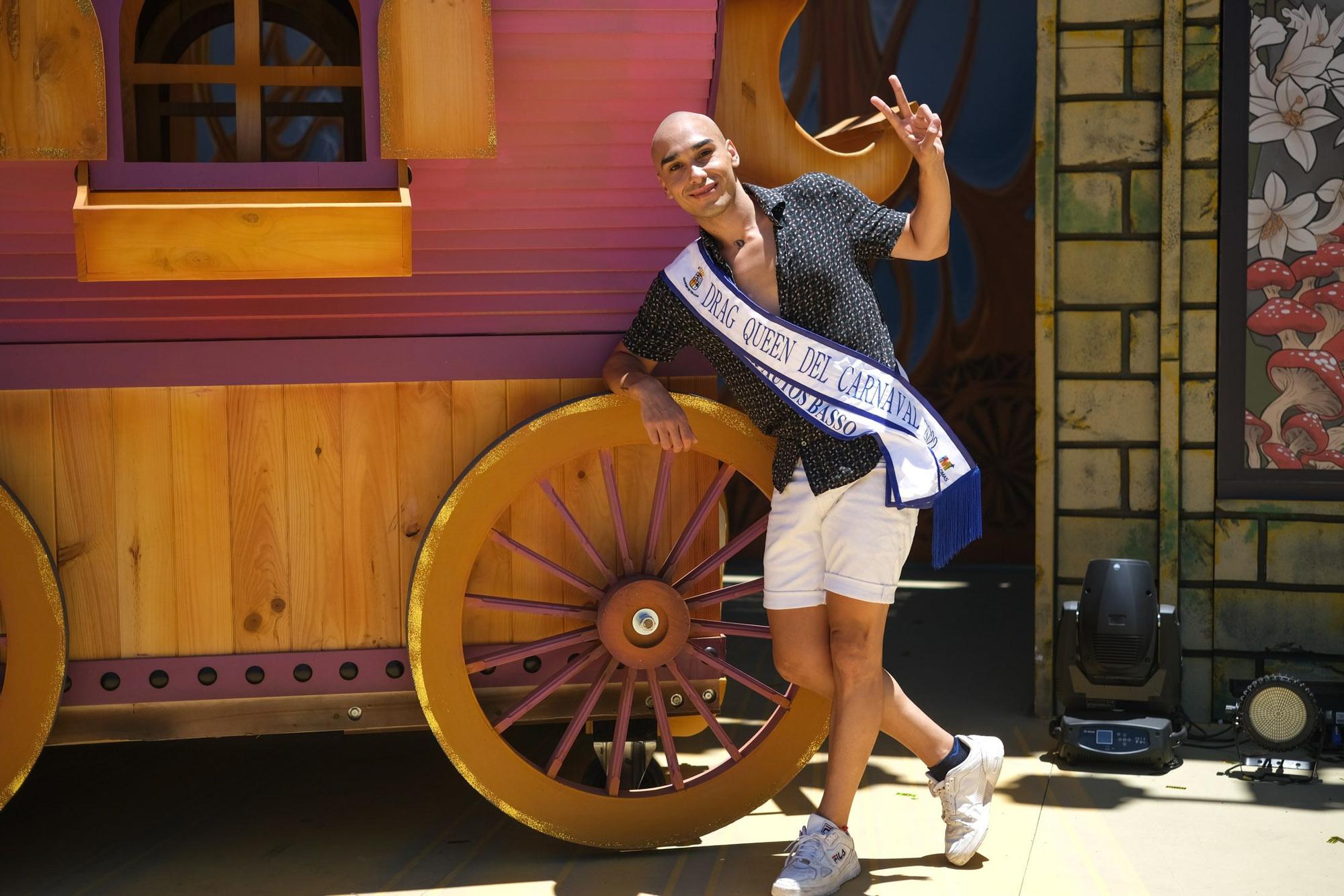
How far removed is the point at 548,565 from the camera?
3.28 metres

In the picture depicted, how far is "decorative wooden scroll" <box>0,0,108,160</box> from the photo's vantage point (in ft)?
9.41

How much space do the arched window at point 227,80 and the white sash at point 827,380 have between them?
110cm

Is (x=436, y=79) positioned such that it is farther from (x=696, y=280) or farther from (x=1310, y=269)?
(x=1310, y=269)

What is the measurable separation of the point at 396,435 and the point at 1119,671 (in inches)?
84.5

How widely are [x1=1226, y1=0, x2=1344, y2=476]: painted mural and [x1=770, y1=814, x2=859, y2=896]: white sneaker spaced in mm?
2040

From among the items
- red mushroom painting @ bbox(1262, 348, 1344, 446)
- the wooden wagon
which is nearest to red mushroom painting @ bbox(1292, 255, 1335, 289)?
red mushroom painting @ bbox(1262, 348, 1344, 446)

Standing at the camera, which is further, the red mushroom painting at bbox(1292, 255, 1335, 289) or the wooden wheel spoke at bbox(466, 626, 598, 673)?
the red mushroom painting at bbox(1292, 255, 1335, 289)

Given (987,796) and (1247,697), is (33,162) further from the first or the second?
(1247,697)

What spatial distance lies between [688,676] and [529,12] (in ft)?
5.33

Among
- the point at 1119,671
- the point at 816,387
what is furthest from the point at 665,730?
the point at 1119,671

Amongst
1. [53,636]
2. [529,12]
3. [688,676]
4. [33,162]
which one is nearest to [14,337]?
[33,162]

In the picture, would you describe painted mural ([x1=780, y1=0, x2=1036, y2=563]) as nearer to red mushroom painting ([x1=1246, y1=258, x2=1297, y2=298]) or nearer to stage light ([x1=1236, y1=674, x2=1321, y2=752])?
red mushroom painting ([x1=1246, y1=258, x2=1297, y2=298])

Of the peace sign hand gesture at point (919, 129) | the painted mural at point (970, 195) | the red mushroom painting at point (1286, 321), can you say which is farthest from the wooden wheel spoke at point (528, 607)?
the painted mural at point (970, 195)

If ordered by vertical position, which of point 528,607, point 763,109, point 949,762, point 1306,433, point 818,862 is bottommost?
point 818,862
